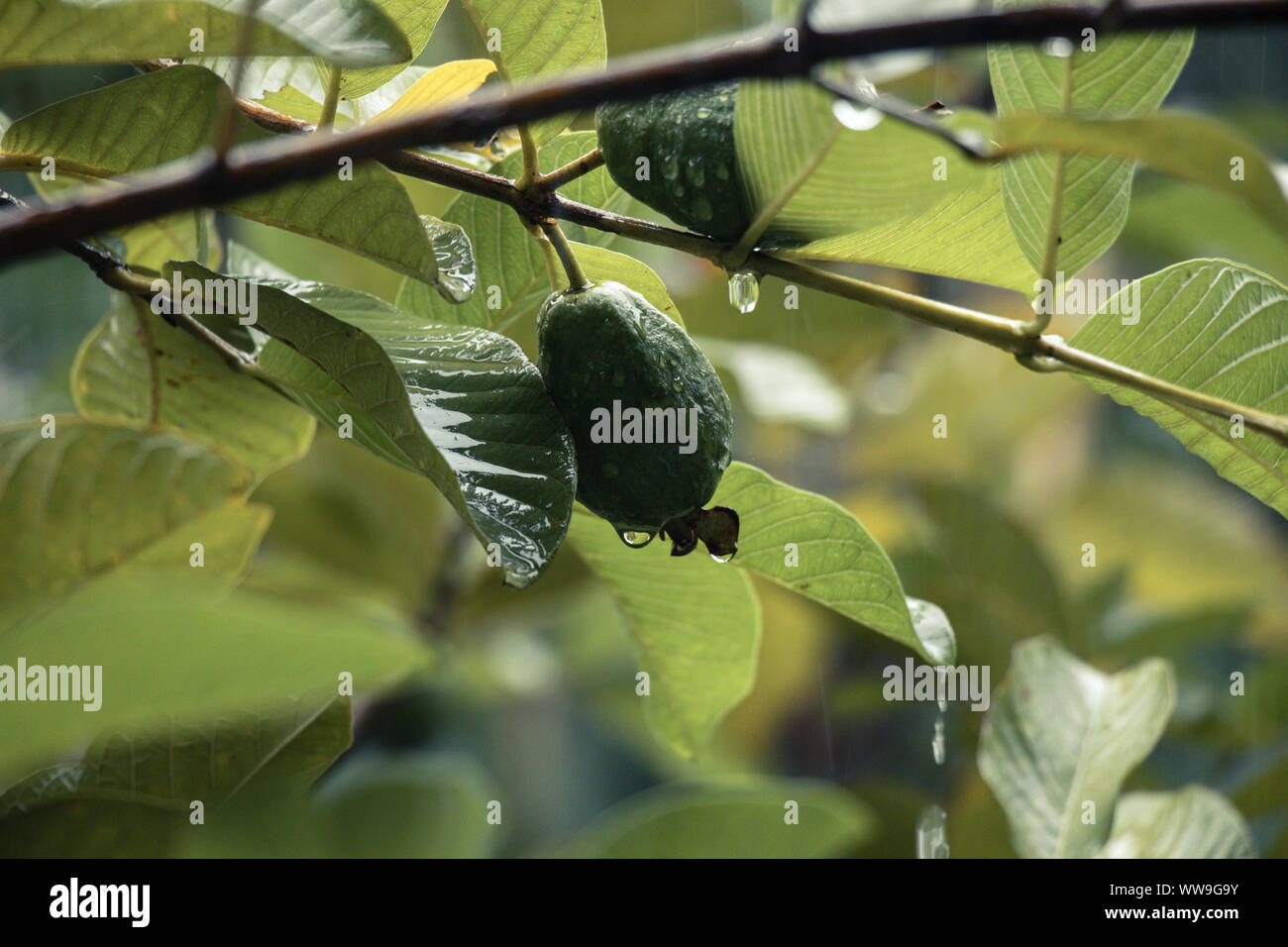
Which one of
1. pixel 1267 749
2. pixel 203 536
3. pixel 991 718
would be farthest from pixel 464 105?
pixel 1267 749

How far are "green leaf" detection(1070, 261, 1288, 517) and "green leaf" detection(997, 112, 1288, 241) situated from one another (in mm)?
245

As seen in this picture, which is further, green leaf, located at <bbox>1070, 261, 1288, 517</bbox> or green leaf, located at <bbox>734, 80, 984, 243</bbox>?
green leaf, located at <bbox>1070, 261, 1288, 517</bbox>

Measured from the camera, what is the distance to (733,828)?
0.90 metres

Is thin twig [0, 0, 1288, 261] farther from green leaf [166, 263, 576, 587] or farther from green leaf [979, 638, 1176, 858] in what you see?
green leaf [979, 638, 1176, 858]

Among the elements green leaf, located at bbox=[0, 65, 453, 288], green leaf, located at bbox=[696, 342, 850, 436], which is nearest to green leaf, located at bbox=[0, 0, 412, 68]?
green leaf, located at bbox=[0, 65, 453, 288]

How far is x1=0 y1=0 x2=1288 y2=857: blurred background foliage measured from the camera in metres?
1.46

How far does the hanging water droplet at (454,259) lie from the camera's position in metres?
0.65

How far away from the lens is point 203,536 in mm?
861

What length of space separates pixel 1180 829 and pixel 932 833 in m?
0.26

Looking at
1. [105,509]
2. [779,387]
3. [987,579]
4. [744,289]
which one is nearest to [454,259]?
[744,289]

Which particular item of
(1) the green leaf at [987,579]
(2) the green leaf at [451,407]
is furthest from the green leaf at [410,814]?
(1) the green leaf at [987,579]

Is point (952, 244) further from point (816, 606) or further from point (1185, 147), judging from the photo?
point (816, 606)

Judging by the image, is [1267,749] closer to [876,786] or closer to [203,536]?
[876,786]
